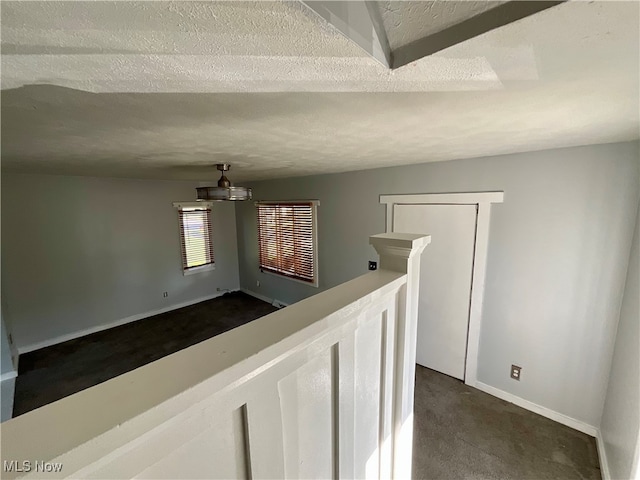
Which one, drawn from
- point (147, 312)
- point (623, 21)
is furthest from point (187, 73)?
Answer: point (147, 312)

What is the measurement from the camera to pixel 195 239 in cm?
482

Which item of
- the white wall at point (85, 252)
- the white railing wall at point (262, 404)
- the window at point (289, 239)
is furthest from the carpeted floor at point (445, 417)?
the window at point (289, 239)

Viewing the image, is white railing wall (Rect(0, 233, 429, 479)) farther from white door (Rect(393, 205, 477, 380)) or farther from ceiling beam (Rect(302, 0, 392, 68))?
white door (Rect(393, 205, 477, 380))

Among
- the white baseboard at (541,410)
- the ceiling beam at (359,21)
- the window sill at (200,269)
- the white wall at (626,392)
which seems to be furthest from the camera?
the window sill at (200,269)

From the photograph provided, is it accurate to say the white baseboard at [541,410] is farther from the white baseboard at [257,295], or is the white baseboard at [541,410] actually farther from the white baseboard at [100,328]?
the white baseboard at [100,328]

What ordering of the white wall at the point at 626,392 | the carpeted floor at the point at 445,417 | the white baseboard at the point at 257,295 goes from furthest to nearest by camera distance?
the white baseboard at the point at 257,295 < the carpeted floor at the point at 445,417 < the white wall at the point at 626,392

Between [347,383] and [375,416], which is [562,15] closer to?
[347,383]

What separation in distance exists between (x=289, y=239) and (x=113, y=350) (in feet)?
8.94

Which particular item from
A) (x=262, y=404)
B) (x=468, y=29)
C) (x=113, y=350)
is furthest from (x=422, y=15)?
(x=113, y=350)

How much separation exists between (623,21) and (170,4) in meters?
0.94

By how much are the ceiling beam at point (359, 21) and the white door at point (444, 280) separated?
2.20 metres

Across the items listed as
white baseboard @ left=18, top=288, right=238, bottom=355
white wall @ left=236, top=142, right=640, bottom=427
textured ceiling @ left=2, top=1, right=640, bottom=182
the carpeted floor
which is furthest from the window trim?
white wall @ left=236, top=142, right=640, bottom=427

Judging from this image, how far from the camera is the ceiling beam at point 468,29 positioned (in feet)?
1.80

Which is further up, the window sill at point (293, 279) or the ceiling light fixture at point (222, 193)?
the ceiling light fixture at point (222, 193)
